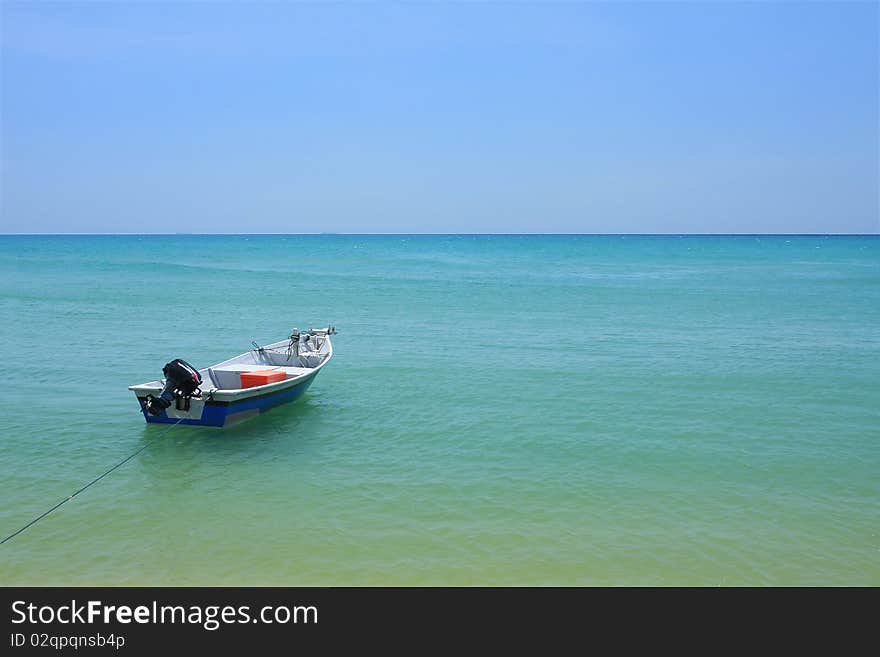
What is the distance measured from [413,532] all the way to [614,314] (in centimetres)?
2827

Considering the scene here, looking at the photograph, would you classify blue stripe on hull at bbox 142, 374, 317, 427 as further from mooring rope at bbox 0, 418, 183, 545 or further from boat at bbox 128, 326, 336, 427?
mooring rope at bbox 0, 418, 183, 545

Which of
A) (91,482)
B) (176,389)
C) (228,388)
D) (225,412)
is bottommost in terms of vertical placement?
(91,482)

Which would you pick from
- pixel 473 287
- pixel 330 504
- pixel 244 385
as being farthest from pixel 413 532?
pixel 473 287

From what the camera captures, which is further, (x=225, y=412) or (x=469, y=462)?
(x=225, y=412)

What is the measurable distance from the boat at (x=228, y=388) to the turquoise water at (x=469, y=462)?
41 cm

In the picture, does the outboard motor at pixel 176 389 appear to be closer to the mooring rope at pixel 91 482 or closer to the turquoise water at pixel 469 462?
the mooring rope at pixel 91 482

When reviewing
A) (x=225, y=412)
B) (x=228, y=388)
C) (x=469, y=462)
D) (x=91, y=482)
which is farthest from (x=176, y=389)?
(x=469, y=462)

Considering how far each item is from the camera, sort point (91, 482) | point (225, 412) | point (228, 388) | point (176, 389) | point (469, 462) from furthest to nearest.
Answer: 1. point (228, 388)
2. point (225, 412)
3. point (176, 389)
4. point (469, 462)
5. point (91, 482)

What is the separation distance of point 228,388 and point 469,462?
749 cm

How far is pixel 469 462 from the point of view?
50.2ft

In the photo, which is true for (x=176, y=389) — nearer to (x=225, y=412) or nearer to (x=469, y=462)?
(x=225, y=412)

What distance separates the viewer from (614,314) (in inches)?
1515

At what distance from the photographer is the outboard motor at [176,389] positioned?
55.1ft
